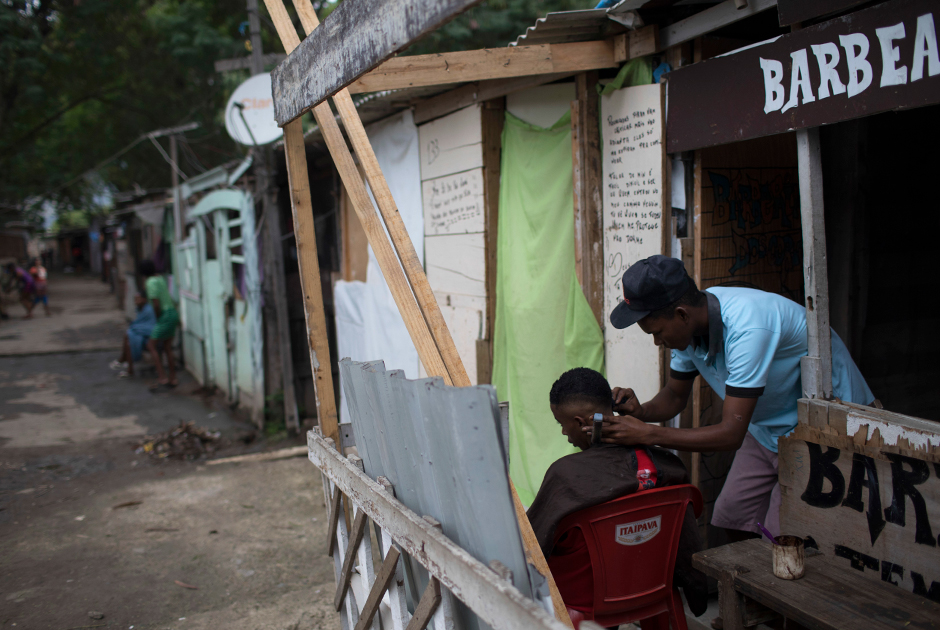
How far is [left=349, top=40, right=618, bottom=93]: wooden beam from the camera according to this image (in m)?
2.92

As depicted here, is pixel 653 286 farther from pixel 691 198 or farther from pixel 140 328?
pixel 140 328

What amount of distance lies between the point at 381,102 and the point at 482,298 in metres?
1.74

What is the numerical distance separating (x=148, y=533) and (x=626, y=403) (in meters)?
3.85

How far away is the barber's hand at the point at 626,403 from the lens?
2.67m

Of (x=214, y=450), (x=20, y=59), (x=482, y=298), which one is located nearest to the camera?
(x=482, y=298)

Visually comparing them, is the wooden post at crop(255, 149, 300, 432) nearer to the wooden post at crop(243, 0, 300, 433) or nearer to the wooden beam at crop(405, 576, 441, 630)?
the wooden post at crop(243, 0, 300, 433)

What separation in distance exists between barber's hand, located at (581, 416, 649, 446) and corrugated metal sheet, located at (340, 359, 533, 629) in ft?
2.37

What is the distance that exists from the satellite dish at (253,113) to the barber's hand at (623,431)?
17.6ft

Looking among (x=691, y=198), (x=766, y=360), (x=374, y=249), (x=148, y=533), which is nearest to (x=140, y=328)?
(x=148, y=533)

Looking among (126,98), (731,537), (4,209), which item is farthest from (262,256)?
(4,209)

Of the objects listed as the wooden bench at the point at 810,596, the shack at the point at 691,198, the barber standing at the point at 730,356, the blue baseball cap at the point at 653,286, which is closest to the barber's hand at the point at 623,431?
the barber standing at the point at 730,356

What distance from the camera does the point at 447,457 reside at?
62.6 inches

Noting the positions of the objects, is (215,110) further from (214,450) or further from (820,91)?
(820,91)

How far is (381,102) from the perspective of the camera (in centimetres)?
504
